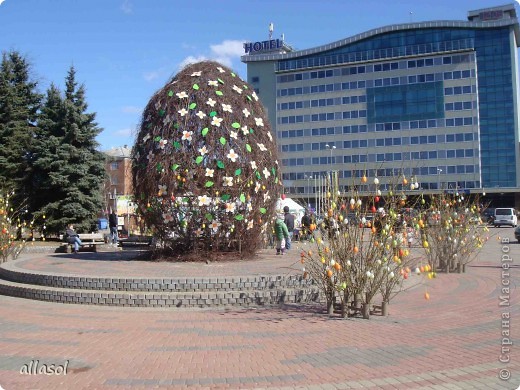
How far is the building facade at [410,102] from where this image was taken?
239 ft

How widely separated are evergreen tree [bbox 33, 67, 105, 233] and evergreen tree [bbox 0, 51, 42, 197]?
0.82 m

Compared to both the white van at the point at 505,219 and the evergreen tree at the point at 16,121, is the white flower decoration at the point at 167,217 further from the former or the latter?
the white van at the point at 505,219

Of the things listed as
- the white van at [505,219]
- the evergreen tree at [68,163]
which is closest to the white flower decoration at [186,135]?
the evergreen tree at [68,163]

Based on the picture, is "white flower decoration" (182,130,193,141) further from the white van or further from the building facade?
the building facade

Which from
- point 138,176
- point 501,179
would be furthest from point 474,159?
point 138,176

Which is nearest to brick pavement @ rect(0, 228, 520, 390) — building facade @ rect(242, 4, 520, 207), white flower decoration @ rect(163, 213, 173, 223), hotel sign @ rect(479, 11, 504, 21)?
white flower decoration @ rect(163, 213, 173, 223)

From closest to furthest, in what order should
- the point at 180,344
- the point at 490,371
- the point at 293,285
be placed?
1. the point at 490,371
2. the point at 180,344
3. the point at 293,285

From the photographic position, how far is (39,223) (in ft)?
94.9

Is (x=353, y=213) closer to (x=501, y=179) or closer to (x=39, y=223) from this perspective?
(x=39, y=223)

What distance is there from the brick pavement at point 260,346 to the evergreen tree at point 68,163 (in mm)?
20936

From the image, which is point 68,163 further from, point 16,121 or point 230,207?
point 230,207

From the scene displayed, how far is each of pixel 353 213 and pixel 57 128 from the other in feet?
87.4

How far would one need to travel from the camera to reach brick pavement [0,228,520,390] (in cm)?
507

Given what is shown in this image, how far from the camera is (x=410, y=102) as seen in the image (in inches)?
3039
